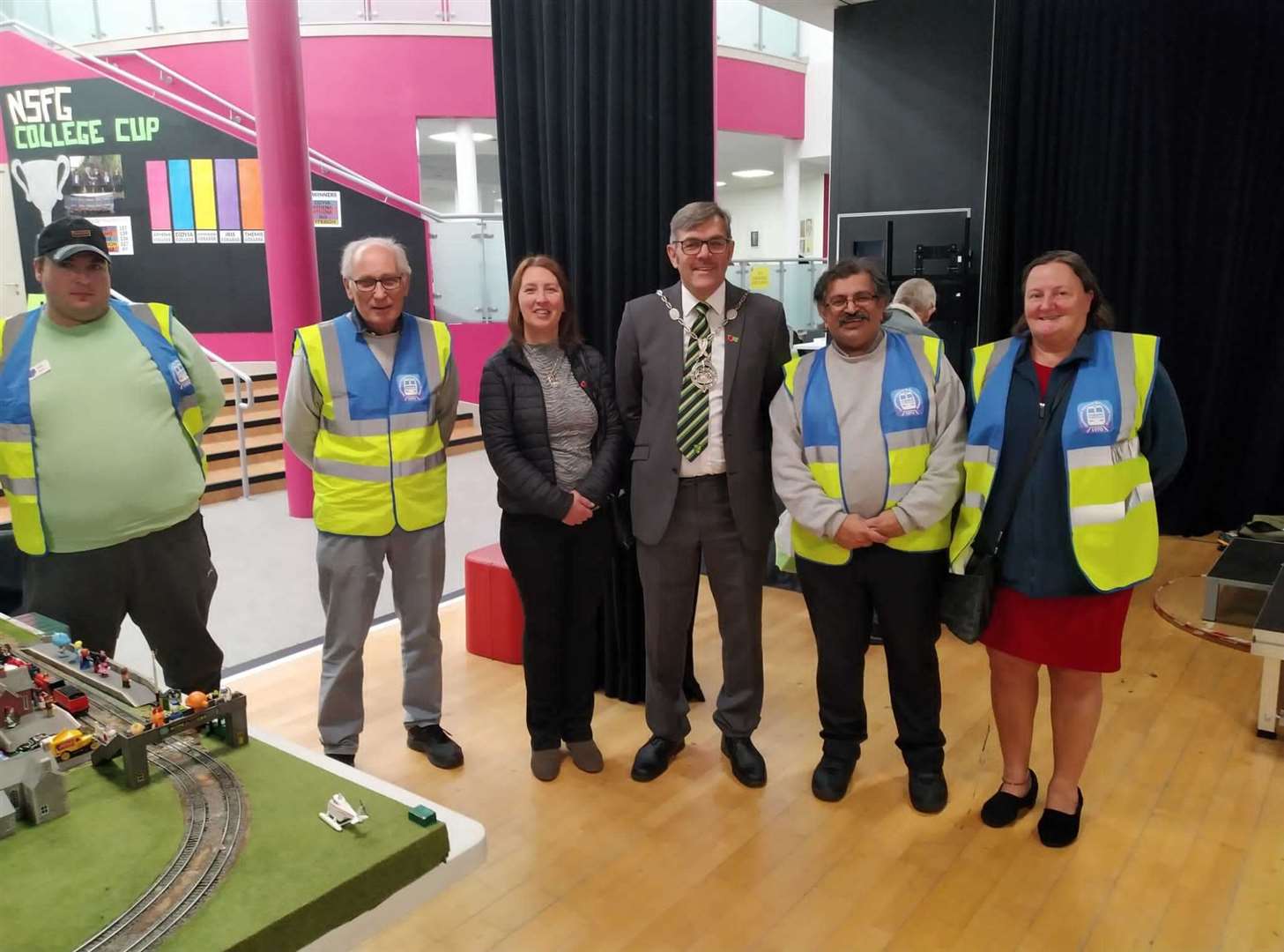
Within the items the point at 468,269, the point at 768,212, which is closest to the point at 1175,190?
the point at 468,269

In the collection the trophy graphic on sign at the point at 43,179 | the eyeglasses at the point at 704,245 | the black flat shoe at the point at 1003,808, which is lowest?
the black flat shoe at the point at 1003,808

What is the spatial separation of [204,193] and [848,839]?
769cm

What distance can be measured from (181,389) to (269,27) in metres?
4.37

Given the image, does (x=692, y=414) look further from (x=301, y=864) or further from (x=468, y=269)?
(x=468, y=269)

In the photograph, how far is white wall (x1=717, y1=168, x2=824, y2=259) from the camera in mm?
15344

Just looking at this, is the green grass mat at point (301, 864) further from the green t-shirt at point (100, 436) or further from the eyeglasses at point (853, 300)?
the eyeglasses at point (853, 300)

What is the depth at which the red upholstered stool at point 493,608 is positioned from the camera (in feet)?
12.5

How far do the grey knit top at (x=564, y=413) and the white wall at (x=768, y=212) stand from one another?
1207 centimetres

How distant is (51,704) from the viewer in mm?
1427

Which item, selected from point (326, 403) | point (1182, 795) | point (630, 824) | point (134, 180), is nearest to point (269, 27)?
point (134, 180)

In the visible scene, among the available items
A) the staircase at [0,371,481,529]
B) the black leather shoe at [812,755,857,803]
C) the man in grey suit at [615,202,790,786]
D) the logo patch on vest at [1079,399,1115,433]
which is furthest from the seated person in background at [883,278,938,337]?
the staircase at [0,371,481,529]

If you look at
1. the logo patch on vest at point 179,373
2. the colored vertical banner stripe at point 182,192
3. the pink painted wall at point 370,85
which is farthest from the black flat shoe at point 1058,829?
the pink painted wall at point 370,85

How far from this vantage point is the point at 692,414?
8.84ft

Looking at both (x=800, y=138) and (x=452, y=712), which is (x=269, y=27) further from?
(x=800, y=138)
